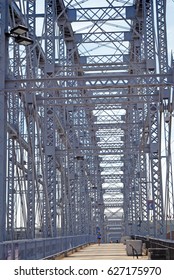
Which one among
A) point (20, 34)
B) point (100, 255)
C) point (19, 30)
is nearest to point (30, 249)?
point (20, 34)

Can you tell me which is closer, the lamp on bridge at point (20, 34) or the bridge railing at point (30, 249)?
the bridge railing at point (30, 249)

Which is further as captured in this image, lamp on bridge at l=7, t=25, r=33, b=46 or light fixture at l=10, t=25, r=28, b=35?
lamp on bridge at l=7, t=25, r=33, b=46

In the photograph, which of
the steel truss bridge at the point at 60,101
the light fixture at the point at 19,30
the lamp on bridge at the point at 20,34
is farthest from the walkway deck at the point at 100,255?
the light fixture at the point at 19,30

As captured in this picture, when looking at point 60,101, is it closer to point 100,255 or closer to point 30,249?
point 100,255

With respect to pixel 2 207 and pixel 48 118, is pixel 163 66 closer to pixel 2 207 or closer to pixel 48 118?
pixel 48 118

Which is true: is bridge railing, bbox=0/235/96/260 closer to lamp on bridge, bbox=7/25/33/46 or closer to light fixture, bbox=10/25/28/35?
lamp on bridge, bbox=7/25/33/46

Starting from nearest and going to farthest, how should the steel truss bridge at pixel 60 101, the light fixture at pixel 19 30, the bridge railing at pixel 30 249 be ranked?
the bridge railing at pixel 30 249 → the light fixture at pixel 19 30 → the steel truss bridge at pixel 60 101

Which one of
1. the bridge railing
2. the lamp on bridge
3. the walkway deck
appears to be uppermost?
the lamp on bridge

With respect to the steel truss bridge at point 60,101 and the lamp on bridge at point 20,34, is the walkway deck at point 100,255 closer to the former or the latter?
the steel truss bridge at point 60,101

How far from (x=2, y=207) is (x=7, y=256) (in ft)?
14.2

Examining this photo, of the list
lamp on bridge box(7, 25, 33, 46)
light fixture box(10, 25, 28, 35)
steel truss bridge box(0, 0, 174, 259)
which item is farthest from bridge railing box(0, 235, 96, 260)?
light fixture box(10, 25, 28, 35)

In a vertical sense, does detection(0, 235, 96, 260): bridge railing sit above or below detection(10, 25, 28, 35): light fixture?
below

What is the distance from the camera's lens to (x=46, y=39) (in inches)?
1225

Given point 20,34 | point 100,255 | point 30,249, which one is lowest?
point 100,255
